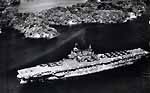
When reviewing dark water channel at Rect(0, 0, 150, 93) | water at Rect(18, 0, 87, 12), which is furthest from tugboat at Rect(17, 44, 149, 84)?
water at Rect(18, 0, 87, 12)

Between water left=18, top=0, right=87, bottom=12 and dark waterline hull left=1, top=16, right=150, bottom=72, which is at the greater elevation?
water left=18, top=0, right=87, bottom=12

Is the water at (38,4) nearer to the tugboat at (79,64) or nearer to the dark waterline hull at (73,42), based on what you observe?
the dark waterline hull at (73,42)

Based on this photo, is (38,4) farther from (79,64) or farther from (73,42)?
(79,64)

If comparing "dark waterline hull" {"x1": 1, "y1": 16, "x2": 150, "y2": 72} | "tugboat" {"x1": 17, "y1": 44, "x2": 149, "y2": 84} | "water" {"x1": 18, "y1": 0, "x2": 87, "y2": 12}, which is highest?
"water" {"x1": 18, "y1": 0, "x2": 87, "y2": 12}

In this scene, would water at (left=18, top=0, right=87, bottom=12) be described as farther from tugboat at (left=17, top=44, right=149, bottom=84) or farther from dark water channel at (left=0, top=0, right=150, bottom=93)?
tugboat at (left=17, top=44, right=149, bottom=84)
